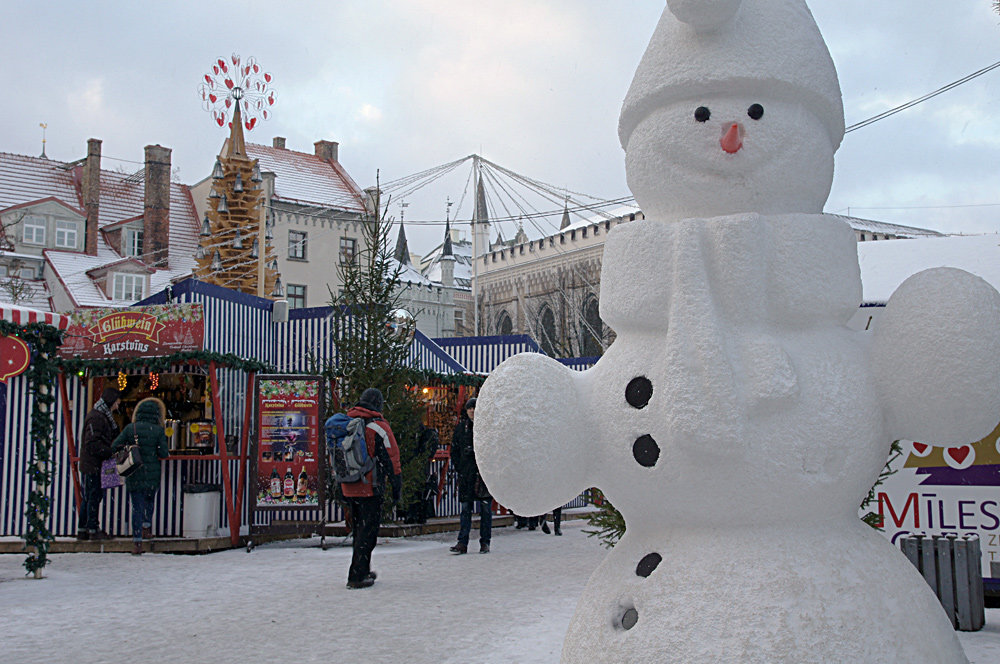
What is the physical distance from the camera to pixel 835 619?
3.08 metres

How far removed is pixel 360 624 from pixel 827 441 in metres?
4.50

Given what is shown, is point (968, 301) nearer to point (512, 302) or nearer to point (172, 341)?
point (172, 341)

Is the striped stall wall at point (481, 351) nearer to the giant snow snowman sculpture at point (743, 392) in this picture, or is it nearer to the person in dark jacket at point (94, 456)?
the person in dark jacket at point (94, 456)

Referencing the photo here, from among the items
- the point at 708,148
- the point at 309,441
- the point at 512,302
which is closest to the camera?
the point at 708,148

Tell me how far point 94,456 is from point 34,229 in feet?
85.3

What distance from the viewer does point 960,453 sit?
22.4ft

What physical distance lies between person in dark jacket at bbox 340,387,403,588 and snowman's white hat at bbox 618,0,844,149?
4.89m

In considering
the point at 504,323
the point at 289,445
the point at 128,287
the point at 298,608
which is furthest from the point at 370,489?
the point at 504,323

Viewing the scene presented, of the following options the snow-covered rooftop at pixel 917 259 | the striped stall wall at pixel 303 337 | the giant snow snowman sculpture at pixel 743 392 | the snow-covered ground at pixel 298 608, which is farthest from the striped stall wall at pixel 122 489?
the giant snow snowman sculpture at pixel 743 392

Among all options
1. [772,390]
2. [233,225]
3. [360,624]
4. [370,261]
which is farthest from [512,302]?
[772,390]

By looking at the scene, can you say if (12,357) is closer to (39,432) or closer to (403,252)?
(39,432)

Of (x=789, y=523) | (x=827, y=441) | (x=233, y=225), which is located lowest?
(x=789, y=523)

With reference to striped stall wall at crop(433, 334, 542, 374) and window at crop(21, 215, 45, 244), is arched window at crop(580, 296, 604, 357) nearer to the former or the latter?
Result: striped stall wall at crop(433, 334, 542, 374)

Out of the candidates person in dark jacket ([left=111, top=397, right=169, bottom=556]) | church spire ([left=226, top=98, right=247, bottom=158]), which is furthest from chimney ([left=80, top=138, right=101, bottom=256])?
person in dark jacket ([left=111, top=397, right=169, bottom=556])
